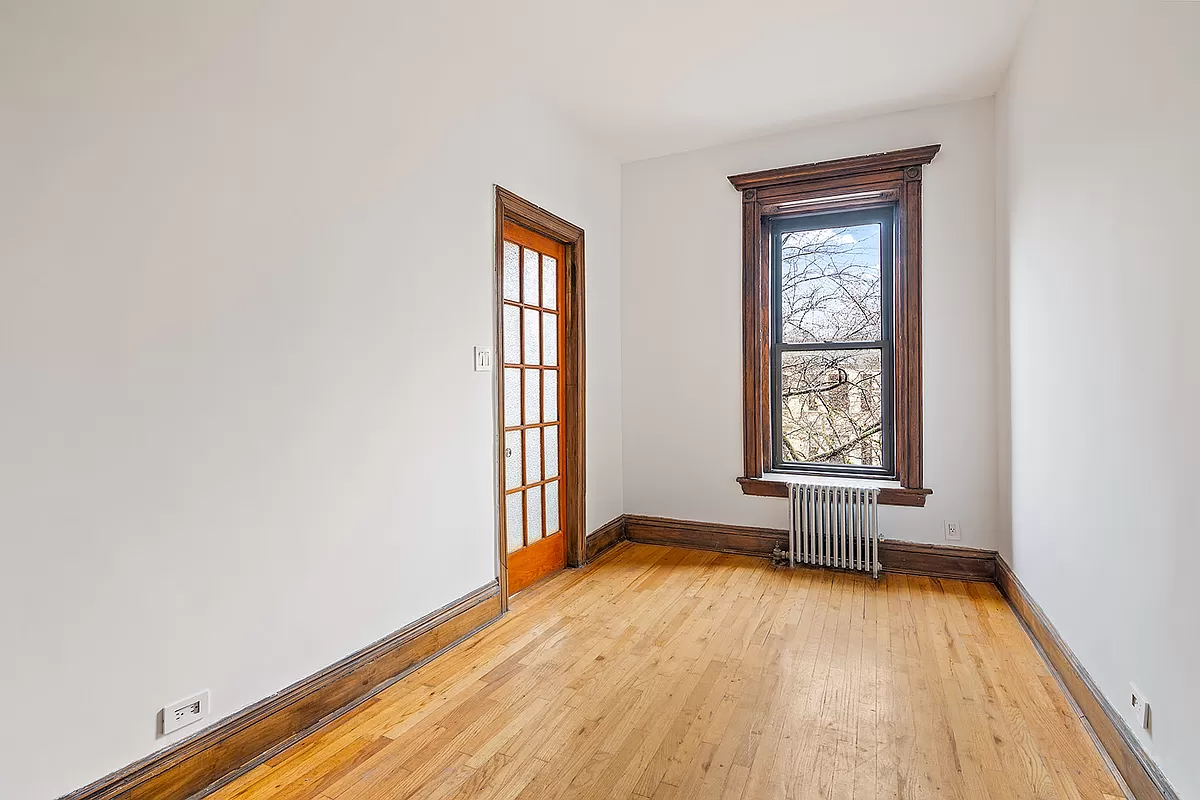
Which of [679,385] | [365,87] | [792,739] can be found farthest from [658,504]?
[365,87]

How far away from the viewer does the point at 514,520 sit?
3.71 meters

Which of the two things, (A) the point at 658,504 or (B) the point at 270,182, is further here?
(A) the point at 658,504

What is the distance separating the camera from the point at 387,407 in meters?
2.68

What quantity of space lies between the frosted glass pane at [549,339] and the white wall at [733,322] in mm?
866

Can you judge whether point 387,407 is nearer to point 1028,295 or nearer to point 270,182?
point 270,182

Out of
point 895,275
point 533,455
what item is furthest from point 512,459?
point 895,275

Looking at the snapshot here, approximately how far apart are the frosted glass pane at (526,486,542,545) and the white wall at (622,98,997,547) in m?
1.12

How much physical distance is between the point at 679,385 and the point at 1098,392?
2759 mm

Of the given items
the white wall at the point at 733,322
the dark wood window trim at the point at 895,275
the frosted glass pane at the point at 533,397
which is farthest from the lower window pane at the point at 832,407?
the frosted glass pane at the point at 533,397

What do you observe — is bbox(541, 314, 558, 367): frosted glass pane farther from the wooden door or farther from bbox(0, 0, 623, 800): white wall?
bbox(0, 0, 623, 800): white wall

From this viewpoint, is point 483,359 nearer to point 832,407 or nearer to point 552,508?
point 552,508

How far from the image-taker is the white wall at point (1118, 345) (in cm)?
161

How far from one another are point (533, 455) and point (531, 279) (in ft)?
3.50

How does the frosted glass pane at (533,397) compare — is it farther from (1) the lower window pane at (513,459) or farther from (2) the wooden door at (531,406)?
(1) the lower window pane at (513,459)
